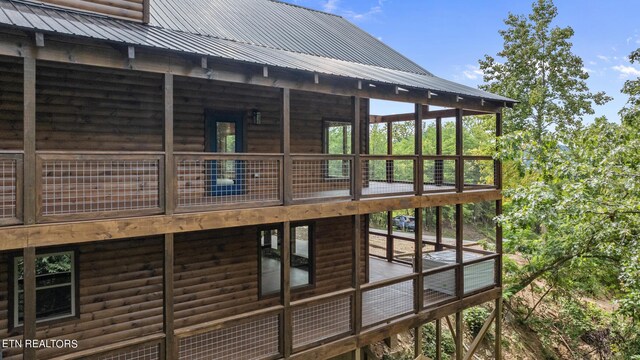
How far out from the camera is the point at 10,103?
7016 millimetres

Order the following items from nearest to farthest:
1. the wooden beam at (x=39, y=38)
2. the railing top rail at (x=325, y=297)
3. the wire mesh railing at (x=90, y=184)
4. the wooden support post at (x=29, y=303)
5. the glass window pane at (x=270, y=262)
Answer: the wooden beam at (x=39, y=38)
the wooden support post at (x=29, y=303)
the wire mesh railing at (x=90, y=184)
the railing top rail at (x=325, y=297)
the glass window pane at (x=270, y=262)

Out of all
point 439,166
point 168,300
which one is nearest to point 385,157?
point 439,166

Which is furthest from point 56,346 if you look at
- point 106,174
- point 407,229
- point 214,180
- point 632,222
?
point 407,229

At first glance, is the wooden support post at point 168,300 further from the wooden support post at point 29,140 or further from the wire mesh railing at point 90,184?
the wooden support post at point 29,140

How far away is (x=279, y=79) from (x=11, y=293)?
5.96 m

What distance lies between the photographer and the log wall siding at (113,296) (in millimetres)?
7555

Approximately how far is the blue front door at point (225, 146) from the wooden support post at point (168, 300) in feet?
9.65

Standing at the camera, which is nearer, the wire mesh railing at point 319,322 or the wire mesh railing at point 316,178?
the wire mesh railing at point 319,322

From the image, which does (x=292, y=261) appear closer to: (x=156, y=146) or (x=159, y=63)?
(x=156, y=146)

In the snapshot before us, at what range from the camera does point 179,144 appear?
350 inches

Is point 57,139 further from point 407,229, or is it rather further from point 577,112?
point 407,229

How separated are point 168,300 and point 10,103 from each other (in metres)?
4.41

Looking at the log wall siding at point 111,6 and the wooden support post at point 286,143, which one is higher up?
the log wall siding at point 111,6

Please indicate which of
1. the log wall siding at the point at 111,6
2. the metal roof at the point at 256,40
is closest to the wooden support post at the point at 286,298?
the metal roof at the point at 256,40
